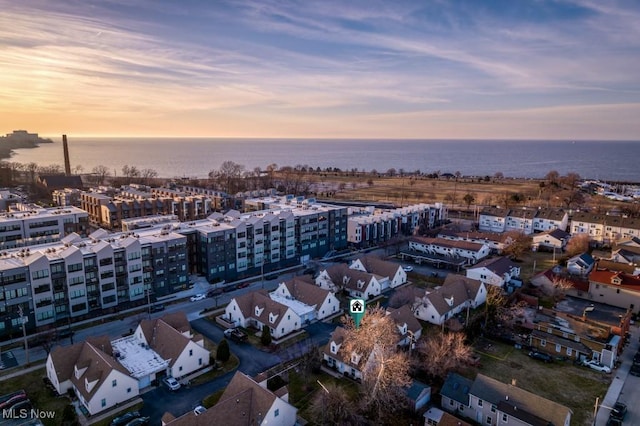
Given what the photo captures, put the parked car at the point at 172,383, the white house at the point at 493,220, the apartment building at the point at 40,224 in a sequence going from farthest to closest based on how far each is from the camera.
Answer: the white house at the point at 493,220, the apartment building at the point at 40,224, the parked car at the point at 172,383

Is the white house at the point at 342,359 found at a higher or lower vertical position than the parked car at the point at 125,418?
higher

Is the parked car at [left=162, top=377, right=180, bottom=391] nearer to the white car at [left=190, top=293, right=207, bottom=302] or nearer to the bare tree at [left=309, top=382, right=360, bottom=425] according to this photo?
the bare tree at [left=309, top=382, right=360, bottom=425]

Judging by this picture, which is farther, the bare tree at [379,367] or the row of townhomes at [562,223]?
the row of townhomes at [562,223]

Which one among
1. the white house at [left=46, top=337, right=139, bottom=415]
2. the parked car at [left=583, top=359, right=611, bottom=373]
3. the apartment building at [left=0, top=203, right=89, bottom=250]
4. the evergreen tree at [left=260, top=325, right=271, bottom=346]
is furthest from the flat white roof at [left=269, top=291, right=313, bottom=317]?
the apartment building at [left=0, top=203, right=89, bottom=250]

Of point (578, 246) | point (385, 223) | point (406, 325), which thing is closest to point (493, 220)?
point (578, 246)

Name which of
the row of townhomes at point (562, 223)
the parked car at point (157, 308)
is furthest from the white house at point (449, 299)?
the row of townhomes at point (562, 223)

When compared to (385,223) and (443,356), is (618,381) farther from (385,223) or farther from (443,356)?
(385,223)

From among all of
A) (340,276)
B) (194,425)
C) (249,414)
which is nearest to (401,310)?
(340,276)

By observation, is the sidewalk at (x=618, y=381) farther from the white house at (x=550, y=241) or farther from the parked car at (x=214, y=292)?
the parked car at (x=214, y=292)
